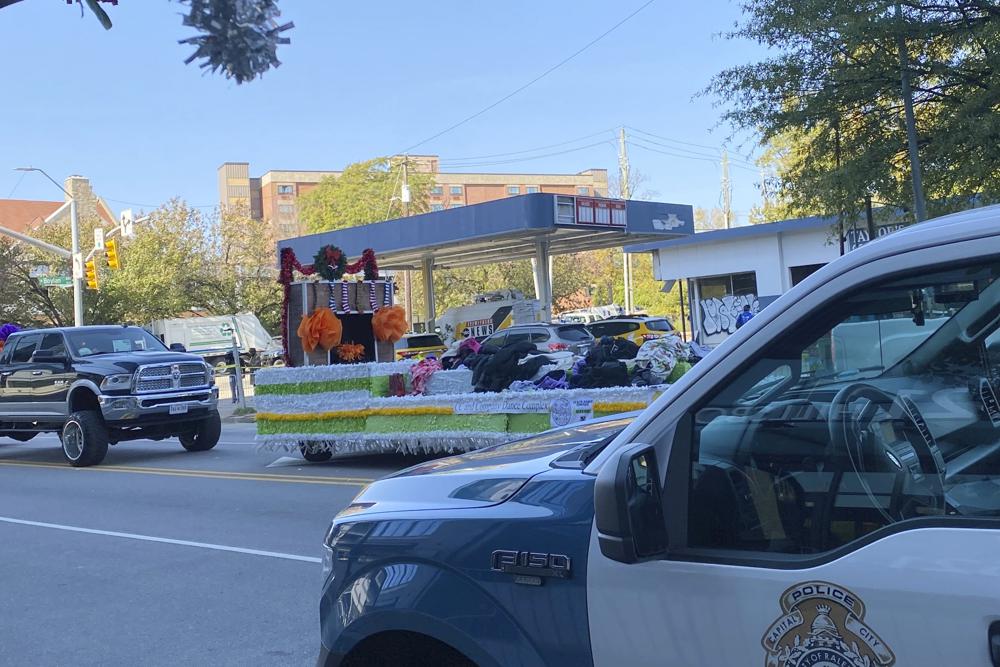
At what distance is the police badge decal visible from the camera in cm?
189

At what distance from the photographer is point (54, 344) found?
15523 millimetres

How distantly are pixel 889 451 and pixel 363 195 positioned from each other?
2773 inches

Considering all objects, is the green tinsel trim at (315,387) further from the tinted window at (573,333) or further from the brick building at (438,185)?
the brick building at (438,185)

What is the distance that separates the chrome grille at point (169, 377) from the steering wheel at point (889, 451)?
44.6 ft

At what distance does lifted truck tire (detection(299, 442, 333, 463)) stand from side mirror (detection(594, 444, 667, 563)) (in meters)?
10.5

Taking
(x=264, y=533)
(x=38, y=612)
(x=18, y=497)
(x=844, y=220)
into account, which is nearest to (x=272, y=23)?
(x=38, y=612)

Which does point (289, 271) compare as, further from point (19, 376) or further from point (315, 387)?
point (19, 376)

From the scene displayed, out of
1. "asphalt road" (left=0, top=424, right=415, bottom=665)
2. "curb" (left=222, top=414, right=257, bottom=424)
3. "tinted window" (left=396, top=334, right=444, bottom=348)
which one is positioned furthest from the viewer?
"tinted window" (left=396, top=334, right=444, bottom=348)

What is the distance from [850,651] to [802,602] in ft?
0.42

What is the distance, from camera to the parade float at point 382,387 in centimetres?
1034

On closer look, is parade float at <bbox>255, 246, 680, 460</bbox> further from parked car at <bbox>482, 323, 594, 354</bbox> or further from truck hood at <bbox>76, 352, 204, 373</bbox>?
parked car at <bbox>482, 323, 594, 354</bbox>

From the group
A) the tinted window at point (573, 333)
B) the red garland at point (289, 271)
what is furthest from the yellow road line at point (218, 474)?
the tinted window at point (573, 333)

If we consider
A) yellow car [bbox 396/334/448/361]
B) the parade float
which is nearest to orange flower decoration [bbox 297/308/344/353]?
the parade float

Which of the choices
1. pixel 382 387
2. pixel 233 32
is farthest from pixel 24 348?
pixel 233 32
